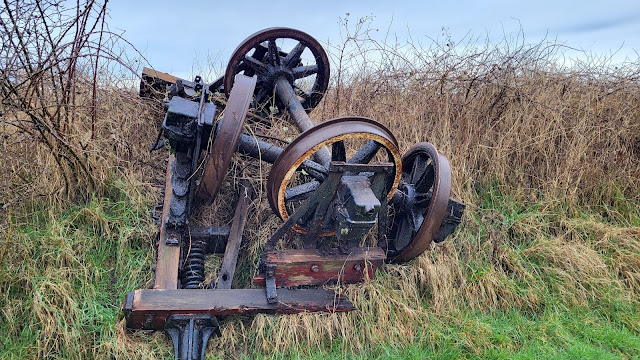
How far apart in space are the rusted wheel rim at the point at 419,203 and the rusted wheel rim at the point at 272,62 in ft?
4.31

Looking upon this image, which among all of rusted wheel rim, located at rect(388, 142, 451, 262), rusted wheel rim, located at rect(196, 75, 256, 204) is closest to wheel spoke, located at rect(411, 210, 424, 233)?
rusted wheel rim, located at rect(388, 142, 451, 262)

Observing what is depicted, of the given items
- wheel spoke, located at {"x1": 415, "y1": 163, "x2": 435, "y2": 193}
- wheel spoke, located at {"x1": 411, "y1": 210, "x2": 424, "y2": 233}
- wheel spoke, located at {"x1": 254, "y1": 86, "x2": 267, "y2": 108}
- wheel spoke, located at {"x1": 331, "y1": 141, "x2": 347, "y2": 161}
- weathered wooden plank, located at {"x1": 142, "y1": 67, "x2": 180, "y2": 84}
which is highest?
weathered wooden plank, located at {"x1": 142, "y1": 67, "x2": 180, "y2": 84}

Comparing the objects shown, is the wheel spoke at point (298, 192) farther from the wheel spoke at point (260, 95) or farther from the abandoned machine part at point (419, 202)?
the wheel spoke at point (260, 95)

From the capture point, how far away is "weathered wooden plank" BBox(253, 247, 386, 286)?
3.07m

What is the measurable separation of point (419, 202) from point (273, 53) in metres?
1.95

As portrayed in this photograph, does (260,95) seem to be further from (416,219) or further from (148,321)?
(148,321)

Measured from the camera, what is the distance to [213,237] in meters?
3.43

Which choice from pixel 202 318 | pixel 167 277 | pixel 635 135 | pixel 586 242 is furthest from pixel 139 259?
pixel 635 135

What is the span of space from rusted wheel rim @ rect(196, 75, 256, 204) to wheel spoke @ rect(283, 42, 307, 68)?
135cm

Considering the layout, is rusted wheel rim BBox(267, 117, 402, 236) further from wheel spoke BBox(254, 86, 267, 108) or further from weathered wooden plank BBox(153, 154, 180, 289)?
wheel spoke BBox(254, 86, 267, 108)

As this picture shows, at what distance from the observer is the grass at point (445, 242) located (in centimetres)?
293

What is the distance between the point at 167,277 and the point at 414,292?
1.85 metres

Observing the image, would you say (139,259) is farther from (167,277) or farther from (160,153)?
(160,153)

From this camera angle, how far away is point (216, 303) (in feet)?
9.14
